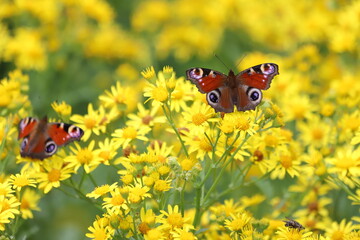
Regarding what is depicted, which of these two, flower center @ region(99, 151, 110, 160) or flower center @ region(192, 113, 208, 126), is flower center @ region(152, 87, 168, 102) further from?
flower center @ region(99, 151, 110, 160)

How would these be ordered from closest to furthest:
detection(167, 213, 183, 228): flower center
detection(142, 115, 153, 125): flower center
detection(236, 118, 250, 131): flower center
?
detection(167, 213, 183, 228): flower center < detection(236, 118, 250, 131): flower center < detection(142, 115, 153, 125): flower center

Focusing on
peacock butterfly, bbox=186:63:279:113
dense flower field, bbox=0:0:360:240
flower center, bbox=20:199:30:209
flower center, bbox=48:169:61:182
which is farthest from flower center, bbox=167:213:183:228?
flower center, bbox=20:199:30:209

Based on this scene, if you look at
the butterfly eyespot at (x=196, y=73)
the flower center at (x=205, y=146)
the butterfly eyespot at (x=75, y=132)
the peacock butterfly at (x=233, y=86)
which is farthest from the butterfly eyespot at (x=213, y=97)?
the butterfly eyespot at (x=75, y=132)

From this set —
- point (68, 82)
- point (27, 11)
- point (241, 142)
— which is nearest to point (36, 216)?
point (68, 82)

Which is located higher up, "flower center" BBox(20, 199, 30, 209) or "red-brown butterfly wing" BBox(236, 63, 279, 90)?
"red-brown butterfly wing" BBox(236, 63, 279, 90)

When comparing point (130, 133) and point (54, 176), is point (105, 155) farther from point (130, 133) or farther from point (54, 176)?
point (54, 176)

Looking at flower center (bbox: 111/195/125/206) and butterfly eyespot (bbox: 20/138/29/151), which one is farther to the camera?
butterfly eyespot (bbox: 20/138/29/151)

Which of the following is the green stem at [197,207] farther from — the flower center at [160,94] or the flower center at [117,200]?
the flower center at [160,94]
